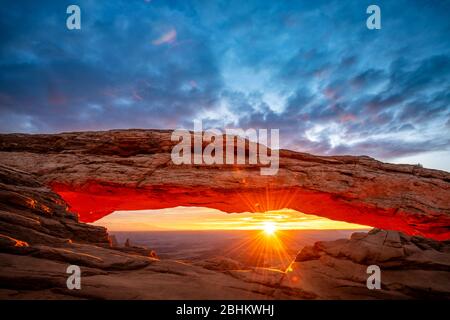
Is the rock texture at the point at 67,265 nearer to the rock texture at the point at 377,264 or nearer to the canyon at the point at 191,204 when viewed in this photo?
the canyon at the point at 191,204

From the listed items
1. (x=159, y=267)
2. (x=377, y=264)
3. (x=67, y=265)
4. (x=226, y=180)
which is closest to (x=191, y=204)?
(x=226, y=180)

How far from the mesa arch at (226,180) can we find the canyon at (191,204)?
3.2 inches

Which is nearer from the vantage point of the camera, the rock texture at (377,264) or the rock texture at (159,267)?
the rock texture at (159,267)

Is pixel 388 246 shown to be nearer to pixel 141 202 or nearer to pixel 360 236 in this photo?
pixel 360 236

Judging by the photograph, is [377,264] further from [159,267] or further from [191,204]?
[191,204]

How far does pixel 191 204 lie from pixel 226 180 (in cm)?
448

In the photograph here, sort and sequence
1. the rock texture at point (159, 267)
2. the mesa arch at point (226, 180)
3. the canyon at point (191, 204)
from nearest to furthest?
the rock texture at point (159, 267) → the canyon at point (191, 204) → the mesa arch at point (226, 180)

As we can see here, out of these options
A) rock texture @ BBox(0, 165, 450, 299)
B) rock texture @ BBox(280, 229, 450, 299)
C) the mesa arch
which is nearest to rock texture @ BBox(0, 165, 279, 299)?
rock texture @ BBox(0, 165, 450, 299)

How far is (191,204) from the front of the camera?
2122 centimetres

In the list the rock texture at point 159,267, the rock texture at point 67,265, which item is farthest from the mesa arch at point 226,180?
the rock texture at point 67,265

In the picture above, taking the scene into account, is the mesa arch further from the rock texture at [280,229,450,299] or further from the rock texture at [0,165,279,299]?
the rock texture at [0,165,279,299]

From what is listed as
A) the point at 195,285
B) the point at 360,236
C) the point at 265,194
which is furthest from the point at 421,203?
the point at 195,285

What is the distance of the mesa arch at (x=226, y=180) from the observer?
18.0m

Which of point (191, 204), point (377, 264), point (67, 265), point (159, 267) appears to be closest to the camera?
point (67, 265)
